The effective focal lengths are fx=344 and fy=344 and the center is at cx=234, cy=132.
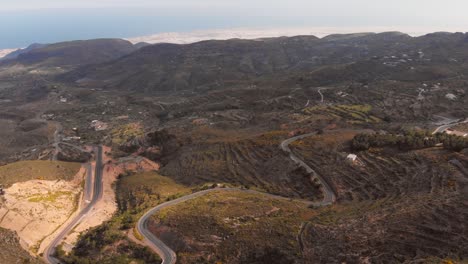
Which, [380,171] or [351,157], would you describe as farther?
[351,157]

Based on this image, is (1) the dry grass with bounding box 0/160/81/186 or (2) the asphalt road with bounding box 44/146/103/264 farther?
(1) the dry grass with bounding box 0/160/81/186

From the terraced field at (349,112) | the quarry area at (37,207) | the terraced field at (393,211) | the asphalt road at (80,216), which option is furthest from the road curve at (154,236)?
the terraced field at (349,112)

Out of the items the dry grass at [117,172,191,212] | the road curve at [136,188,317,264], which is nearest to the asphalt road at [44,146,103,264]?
the dry grass at [117,172,191,212]

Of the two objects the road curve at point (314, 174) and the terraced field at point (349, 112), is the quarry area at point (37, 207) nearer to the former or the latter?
the road curve at point (314, 174)

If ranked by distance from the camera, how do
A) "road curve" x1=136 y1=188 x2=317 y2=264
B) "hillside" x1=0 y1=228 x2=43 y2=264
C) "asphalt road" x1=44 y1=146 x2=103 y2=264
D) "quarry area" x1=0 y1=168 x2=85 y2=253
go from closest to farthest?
"hillside" x1=0 y1=228 x2=43 y2=264 < "road curve" x1=136 y1=188 x2=317 y2=264 < "asphalt road" x1=44 y1=146 x2=103 y2=264 < "quarry area" x1=0 y1=168 x2=85 y2=253

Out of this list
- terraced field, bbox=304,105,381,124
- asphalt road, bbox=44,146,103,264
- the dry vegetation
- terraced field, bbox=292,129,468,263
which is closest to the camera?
terraced field, bbox=292,129,468,263

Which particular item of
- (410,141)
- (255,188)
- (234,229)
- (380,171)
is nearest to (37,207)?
(234,229)

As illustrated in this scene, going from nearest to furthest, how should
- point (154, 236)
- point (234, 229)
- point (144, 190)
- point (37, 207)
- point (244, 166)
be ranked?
point (234, 229)
point (154, 236)
point (37, 207)
point (144, 190)
point (244, 166)

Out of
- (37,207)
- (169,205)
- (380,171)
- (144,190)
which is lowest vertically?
(144,190)

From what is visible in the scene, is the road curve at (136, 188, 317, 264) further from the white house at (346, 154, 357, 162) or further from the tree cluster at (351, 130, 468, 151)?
the tree cluster at (351, 130, 468, 151)

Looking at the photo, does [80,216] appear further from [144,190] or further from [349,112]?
[349,112]

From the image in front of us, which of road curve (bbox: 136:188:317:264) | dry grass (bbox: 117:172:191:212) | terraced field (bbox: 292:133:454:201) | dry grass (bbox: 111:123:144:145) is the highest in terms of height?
terraced field (bbox: 292:133:454:201)
